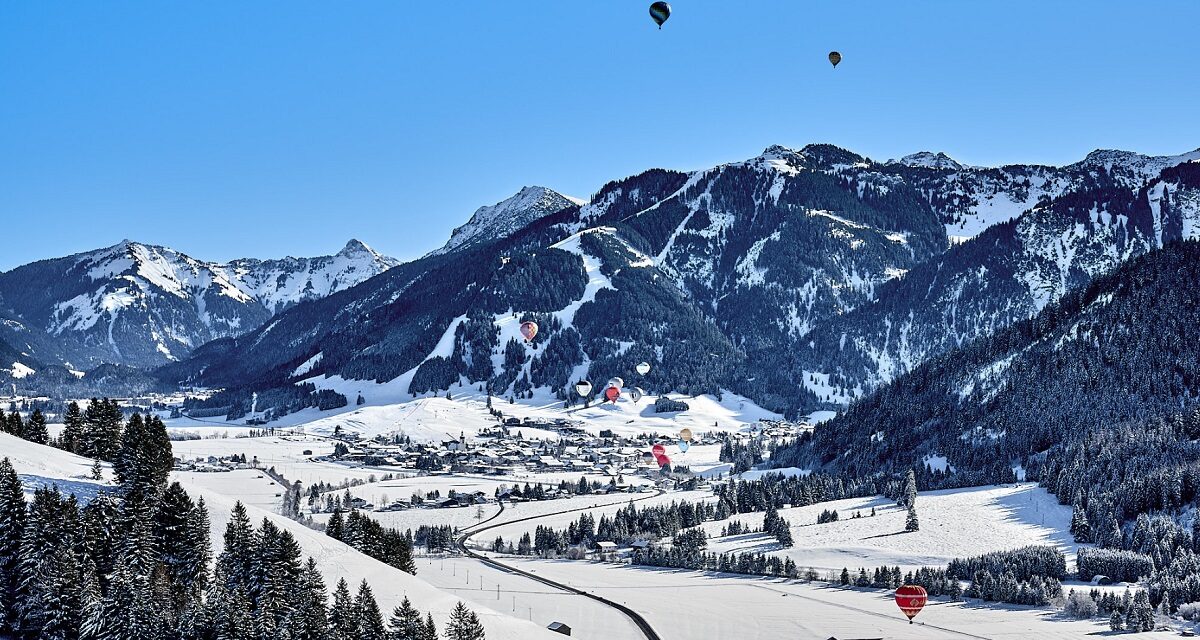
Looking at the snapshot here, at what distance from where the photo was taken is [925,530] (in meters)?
151

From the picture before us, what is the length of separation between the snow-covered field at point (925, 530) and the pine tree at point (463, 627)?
65291mm

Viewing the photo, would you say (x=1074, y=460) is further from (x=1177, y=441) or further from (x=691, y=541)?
(x=691, y=541)

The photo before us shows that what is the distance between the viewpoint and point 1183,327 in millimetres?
199750

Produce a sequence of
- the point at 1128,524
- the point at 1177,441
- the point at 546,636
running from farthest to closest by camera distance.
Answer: the point at 1177,441 → the point at 1128,524 → the point at 546,636

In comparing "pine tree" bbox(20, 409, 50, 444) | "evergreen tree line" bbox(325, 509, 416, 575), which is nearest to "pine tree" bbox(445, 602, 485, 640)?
"evergreen tree line" bbox(325, 509, 416, 575)

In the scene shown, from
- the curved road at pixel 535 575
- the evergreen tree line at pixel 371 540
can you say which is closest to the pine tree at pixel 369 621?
the evergreen tree line at pixel 371 540

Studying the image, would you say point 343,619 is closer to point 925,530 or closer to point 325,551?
point 325,551

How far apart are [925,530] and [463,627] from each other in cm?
8702

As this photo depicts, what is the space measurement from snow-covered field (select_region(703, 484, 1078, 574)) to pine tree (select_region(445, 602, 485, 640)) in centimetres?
6529

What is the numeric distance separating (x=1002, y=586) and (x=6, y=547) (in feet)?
295

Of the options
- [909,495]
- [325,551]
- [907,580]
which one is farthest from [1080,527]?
[325,551]

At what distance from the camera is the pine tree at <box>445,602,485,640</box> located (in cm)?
7906

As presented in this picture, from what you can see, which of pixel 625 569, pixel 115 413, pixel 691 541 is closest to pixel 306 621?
pixel 115 413

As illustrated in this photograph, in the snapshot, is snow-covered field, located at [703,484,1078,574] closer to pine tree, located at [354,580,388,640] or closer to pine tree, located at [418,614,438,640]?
pine tree, located at [418,614,438,640]
